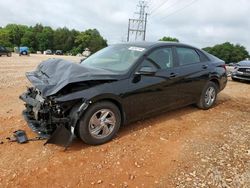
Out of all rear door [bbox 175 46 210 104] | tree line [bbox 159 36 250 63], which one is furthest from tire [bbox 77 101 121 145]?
tree line [bbox 159 36 250 63]

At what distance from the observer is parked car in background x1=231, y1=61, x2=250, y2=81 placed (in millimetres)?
11391

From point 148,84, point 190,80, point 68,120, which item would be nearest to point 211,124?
point 190,80

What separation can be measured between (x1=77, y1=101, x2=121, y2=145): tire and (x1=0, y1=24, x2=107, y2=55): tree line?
9074cm

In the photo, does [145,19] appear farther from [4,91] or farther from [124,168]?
[124,168]

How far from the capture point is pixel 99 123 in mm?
3930

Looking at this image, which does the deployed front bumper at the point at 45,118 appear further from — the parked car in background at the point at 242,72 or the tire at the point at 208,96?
the parked car in background at the point at 242,72

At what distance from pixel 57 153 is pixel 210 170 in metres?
2.09

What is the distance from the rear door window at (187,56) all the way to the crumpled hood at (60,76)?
1.76 m

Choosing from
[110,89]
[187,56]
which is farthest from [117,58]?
Result: [187,56]

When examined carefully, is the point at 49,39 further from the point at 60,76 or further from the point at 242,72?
the point at 60,76

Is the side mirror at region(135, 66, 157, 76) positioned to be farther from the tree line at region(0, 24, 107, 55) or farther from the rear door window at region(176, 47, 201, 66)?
the tree line at region(0, 24, 107, 55)

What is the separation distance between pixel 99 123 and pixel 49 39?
103 meters

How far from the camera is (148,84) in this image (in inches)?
176

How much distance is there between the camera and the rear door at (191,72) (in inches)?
205
